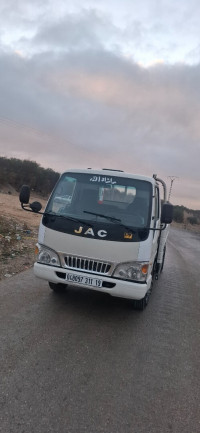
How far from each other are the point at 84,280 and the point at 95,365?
1.28 m

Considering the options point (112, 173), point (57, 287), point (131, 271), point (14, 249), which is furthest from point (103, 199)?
point (14, 249)

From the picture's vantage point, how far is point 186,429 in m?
2.69

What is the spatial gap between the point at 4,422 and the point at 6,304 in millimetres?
2556

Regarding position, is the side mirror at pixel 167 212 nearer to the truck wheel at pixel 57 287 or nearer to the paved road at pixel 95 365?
the paved road at pixel 95 365

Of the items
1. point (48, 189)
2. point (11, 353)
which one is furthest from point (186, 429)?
point (48, 189)

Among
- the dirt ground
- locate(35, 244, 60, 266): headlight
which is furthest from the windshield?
the dirt ground

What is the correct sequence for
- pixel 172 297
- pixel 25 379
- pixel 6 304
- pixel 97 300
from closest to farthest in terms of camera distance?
pixel 25 379 → pixel 6 304 → pixel 97 300 → pixel 172 297

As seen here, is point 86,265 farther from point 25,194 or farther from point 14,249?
point 14,249

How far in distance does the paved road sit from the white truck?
55 centimetres

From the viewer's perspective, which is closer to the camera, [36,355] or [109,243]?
[36,355]

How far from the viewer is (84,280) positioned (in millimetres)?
4512

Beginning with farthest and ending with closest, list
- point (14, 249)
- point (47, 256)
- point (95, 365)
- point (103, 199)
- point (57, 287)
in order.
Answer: point (14, 249)
point (57, 287)
point (103, 199)
point (47, 256)
point (95, 365)

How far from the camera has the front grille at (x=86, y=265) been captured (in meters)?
4.49

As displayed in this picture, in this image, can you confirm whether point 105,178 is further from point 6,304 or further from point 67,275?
point 6,304
